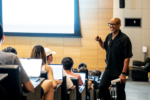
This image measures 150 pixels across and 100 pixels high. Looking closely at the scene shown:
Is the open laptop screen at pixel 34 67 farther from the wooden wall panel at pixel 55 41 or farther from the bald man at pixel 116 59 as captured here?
the wooden wall panel at pixel 55 41

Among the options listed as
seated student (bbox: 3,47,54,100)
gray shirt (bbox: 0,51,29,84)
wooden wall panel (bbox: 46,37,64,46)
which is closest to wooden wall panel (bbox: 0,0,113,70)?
wooden wall panel (bbox: 46,37,64,46)

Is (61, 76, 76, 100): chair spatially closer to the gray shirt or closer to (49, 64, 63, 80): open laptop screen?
(49, 64, 63, 80): open laptop screen

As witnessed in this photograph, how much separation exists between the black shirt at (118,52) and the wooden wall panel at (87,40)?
5901 mm

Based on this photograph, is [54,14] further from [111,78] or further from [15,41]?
[111,78]

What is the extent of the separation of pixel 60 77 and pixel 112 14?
668cm

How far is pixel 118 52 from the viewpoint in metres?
3.02

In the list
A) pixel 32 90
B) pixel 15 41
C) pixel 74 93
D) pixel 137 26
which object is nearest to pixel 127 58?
pixel 74 93

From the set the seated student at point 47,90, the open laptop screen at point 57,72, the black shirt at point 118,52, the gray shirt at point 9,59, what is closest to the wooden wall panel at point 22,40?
the black shirt at point 118,52

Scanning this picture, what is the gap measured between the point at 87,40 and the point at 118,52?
6.05 meters

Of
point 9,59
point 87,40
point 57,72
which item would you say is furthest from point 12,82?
point 87,40

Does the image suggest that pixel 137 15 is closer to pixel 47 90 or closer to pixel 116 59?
pixel 116 59

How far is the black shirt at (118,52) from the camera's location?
9.77 feet

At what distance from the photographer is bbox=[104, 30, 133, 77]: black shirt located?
2977 millimetres

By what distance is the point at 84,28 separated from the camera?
354 inches
